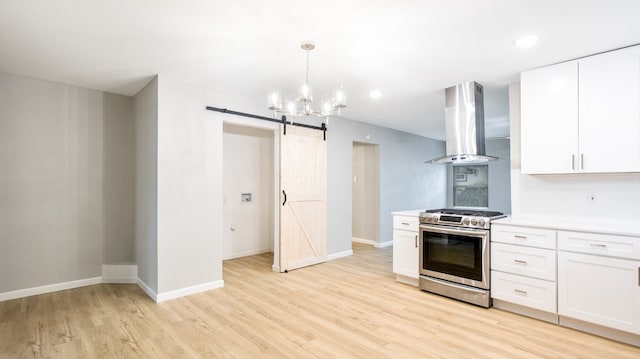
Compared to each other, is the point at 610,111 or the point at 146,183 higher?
the point at 610,111

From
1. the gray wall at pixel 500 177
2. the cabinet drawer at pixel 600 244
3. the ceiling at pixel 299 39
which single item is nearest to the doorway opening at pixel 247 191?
the ceiling at pixel 299 39

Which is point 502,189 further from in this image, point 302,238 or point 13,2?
point 13,2

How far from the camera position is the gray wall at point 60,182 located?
3613mm

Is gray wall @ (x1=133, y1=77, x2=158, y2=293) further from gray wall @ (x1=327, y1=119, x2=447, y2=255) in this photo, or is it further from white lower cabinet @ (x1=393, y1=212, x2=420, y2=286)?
white lower cabinet @ (x1=393, y1=212, x2=420, y2=286)

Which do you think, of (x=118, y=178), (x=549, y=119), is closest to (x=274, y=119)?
(x=118, y=178)

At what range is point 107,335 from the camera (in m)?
2.74

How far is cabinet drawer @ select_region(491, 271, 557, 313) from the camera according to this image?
9.66 feet

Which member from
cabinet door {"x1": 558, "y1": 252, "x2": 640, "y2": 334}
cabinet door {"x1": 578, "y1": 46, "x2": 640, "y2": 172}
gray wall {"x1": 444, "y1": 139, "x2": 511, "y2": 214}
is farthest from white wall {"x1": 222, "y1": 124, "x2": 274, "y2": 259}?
gray wall {"x1": 444, "y1": 139, "x2": 511, "y2": 214}

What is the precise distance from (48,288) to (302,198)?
3.35 meters

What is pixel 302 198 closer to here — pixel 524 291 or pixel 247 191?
pixel 247 191

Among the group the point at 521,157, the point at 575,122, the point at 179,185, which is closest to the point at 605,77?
the point at 575,122

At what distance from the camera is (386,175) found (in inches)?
265

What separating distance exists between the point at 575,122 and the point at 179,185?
13.8 ft

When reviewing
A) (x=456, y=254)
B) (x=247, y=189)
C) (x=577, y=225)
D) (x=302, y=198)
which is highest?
(x=247, y=189)
